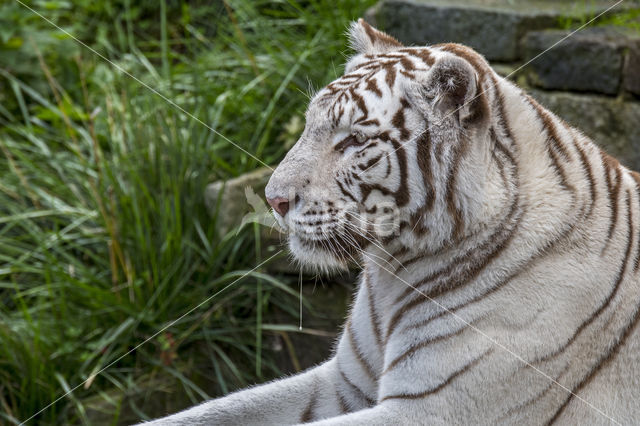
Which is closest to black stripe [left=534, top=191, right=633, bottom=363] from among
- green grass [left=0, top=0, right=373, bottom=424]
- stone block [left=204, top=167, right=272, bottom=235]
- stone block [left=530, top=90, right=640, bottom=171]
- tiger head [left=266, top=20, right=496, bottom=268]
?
tiger head [left=266, top=20, right=496, bottom=268]

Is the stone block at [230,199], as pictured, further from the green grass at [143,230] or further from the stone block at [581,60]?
the stone block at [581,60]

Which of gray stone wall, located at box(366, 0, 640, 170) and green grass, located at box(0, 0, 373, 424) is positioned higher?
gray stone wall, located at box(366, 0, 640, 170)

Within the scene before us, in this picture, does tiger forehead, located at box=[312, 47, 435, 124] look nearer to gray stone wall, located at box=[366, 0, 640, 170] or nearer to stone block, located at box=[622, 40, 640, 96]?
gray stone wall, located at box=[366, 0, 640, 170]

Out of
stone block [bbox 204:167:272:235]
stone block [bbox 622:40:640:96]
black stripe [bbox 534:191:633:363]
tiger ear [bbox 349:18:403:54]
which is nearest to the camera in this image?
black stripe [bbox 534:191:633:363]

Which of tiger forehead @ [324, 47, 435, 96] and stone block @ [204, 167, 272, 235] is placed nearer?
tiger forehead @ [324, 47, 435, 96]

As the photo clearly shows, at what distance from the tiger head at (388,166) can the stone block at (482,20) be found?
8.14ft

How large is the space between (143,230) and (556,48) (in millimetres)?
2366

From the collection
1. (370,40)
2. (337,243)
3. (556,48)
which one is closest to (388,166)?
(337,243)

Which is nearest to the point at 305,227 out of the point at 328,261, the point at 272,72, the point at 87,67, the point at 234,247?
the point at 328,261

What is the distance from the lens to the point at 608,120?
402 cm

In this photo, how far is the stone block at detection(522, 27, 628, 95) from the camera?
3990 mm

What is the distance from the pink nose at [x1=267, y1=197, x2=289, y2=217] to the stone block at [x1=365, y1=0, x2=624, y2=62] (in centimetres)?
276

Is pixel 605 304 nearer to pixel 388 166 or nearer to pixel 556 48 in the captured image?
pixel 388 166

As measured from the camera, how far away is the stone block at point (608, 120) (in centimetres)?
397
